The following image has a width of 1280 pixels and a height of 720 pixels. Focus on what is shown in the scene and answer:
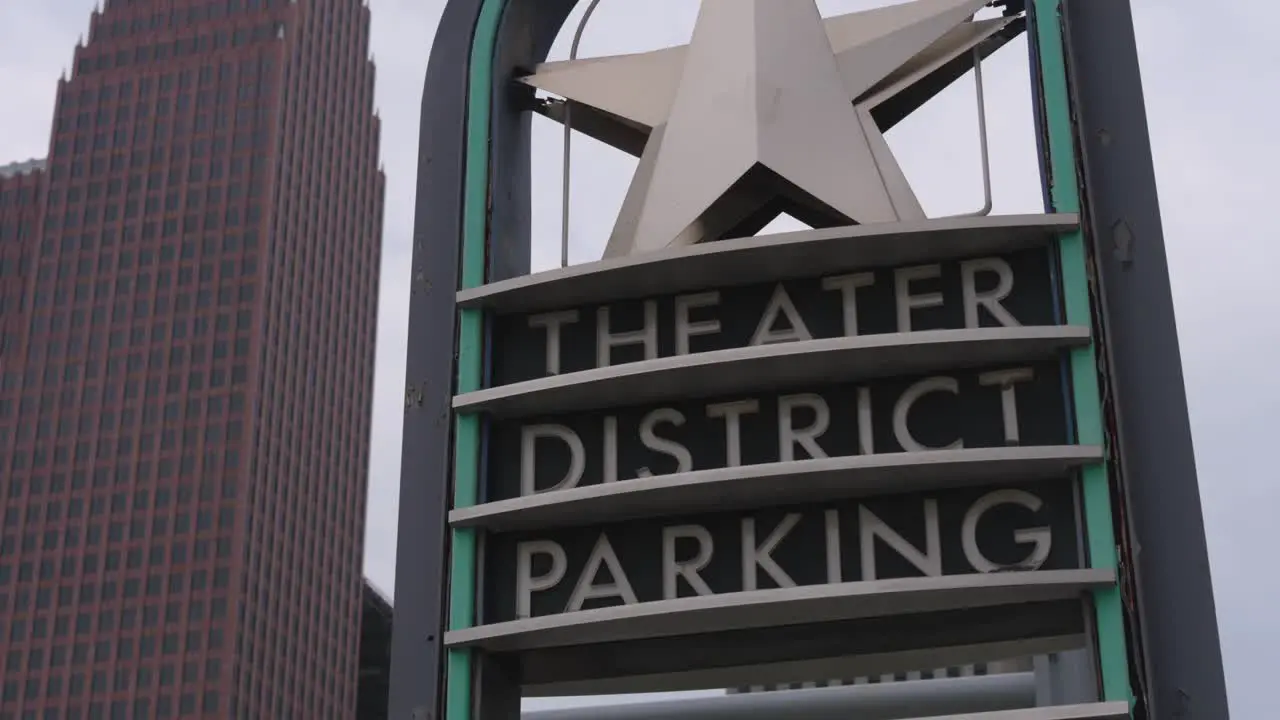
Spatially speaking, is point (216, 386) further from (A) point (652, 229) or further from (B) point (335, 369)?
(A) point (652, 229)

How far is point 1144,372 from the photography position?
9.98m

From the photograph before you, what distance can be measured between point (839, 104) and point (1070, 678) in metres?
4.61

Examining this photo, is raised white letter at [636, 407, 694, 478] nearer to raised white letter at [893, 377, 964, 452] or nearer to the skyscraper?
raised white letter at [893, 377, 964, 452]

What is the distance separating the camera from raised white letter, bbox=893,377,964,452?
10211 mm

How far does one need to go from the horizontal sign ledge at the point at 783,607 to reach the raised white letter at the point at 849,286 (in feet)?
5.75

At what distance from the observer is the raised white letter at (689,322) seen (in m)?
10.9

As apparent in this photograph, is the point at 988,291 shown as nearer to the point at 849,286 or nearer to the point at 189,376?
the point at 849,286

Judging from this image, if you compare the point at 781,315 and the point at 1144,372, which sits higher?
the point at 781,315

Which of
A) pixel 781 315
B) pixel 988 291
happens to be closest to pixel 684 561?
pixel 781 315

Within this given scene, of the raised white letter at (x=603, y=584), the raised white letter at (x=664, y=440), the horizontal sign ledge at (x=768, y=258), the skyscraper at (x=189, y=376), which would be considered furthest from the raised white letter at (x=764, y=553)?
the skyscraper at (x=189, y=376)

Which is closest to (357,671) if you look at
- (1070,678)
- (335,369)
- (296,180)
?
(335,369)

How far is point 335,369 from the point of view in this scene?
501 feet

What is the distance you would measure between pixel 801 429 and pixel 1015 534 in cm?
136

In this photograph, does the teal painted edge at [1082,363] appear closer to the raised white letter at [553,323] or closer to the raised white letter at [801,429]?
the raised white letter at [801,429]
